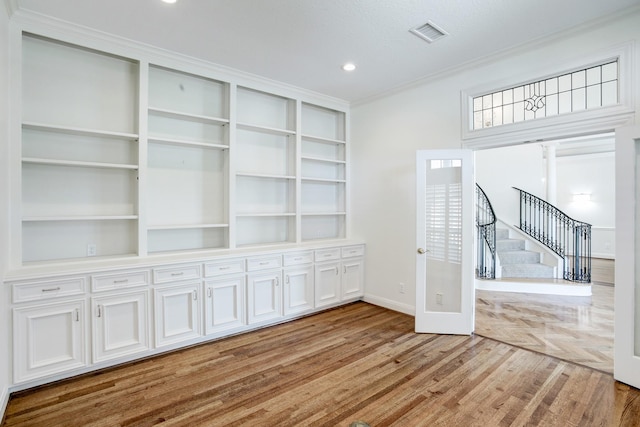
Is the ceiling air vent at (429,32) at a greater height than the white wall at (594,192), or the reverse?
the ceiling air vent at (429,32)

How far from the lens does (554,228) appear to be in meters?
7.31

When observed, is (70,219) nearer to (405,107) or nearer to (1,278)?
(1,278)

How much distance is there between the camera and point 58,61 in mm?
3098

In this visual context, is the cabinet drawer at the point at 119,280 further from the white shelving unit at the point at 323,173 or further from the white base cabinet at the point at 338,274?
the white shelving unit at the point at 323,173

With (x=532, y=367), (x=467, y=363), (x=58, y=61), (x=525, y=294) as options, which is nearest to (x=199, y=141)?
(x=58, y=61)

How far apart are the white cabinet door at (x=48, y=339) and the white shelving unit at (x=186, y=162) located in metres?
0.99

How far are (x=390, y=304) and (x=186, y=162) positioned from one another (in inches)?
127

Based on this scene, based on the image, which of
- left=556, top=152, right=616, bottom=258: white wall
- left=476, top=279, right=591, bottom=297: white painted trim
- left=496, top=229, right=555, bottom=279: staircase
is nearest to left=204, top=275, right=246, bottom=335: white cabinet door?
left=476, top=279, right=591, bottom=297: white painted trim

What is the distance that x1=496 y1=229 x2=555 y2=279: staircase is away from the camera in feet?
20.7

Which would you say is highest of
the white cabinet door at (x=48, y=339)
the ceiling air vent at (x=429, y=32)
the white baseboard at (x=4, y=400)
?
the ceiling air vent at (x=429, y=32)

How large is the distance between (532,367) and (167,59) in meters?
4.63

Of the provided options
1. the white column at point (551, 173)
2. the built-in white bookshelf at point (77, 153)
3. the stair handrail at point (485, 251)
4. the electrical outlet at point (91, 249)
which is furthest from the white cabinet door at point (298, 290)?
the white column at point (551, 173)

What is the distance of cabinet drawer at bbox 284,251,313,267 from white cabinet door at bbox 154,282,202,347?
1099 millimetres

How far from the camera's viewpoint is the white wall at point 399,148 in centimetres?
359
